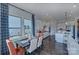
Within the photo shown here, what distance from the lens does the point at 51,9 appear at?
3.11 m

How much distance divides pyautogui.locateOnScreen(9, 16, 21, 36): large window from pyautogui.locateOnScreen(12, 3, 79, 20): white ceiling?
35 centimetres

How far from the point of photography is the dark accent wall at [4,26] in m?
2.92

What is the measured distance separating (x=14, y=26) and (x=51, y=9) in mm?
1069

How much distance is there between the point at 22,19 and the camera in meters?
3.14

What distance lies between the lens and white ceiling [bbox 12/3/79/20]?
2.98 metres

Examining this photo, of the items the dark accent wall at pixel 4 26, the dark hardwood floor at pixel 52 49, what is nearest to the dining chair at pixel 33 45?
the dark hardwood floor at pixel 52 49

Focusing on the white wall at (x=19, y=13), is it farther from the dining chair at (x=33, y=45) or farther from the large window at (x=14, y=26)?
the dining chair at (x=33, y=45)

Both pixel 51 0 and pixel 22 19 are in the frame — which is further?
pixel 22 19

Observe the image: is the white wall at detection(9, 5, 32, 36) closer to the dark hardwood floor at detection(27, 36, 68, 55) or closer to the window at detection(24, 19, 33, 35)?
the window at detection(24, 19, 33, 35)

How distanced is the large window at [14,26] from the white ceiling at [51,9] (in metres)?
0.35

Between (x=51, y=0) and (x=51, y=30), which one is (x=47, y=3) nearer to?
(x=51, y=0)
